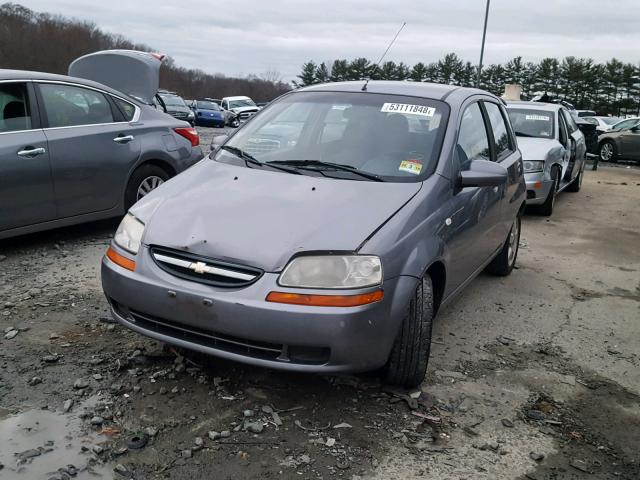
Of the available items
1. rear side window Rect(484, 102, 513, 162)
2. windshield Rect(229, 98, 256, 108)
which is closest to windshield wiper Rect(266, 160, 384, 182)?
rear side window Rect(484, 102, 513, 162)

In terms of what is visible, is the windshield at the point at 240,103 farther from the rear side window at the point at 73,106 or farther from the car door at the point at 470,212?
the car door at the point at 470,212

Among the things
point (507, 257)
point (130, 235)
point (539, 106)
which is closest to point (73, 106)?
point (130, 235)

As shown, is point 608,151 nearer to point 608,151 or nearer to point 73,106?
point 608,151

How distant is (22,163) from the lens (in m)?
5.03

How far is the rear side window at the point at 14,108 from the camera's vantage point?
16.6 feet

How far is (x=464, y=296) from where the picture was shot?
5.05m

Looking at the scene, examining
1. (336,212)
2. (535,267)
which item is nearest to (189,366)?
(336,212)

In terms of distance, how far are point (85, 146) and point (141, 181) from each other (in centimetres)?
75

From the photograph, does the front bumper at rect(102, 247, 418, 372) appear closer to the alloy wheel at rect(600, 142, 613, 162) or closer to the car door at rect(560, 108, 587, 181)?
the car door at rect(560, 108, 587, 181)

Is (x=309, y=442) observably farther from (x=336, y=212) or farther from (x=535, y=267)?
(x=535, y=267)

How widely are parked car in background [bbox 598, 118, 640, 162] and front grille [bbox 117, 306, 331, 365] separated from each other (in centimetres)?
1797

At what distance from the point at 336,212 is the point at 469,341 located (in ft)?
5.34

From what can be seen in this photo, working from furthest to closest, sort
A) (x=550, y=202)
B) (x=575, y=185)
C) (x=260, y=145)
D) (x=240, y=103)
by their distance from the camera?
(x=240, y=103) → (x=575, y=185) → (x=550, y=202) → (x=260, y=145)

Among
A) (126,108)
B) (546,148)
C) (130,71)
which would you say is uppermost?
(130,71)
